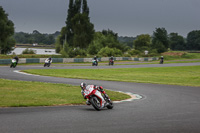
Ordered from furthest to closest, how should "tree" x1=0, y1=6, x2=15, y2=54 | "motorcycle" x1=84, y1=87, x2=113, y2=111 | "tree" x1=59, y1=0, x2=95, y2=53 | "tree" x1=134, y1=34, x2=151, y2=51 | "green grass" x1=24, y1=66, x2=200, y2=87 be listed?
"tree" x1=134, y1=34, x2=151, y2=51 → "tree" x1=59, y1=0, x2=95, y2=53 → "tree" x1=0, y1=6, x2=15, y2=54 → "green grass" x1=24, y1=66, x2=200, y2=87 → "motorcycle" x1=84, y1=87, x2=113, y2=111

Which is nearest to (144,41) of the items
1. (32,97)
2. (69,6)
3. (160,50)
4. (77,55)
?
(160,50)

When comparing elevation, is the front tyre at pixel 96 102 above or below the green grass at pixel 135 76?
above

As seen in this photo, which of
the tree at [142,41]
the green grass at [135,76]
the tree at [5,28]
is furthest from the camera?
the tree at [142,41]

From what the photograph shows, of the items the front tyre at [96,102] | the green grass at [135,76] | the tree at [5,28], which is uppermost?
the tree at [5,28]

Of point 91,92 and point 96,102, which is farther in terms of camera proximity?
point 96,102

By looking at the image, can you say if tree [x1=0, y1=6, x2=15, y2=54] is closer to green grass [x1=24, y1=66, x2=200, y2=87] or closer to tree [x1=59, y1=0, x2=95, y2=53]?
tree [x1=59, y1=0, x2=95, y2=53]

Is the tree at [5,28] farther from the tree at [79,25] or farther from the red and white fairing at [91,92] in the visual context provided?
the red and white fairing at [91,92]

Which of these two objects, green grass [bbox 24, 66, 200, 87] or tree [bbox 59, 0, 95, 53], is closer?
green grass [bbox 24, 66, 200, 87]

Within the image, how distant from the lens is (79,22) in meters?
96.5

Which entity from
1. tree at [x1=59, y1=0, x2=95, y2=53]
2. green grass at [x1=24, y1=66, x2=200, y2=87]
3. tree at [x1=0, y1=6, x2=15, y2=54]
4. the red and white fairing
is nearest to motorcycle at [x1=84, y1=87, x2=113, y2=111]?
the red and white fairing

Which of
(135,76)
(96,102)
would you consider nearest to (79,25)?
(135,76)

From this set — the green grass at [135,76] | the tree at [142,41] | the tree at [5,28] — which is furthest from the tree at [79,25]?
the tree at [142,41]

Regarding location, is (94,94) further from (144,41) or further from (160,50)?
(144,41)

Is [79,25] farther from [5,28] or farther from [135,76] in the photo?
[135,76]
